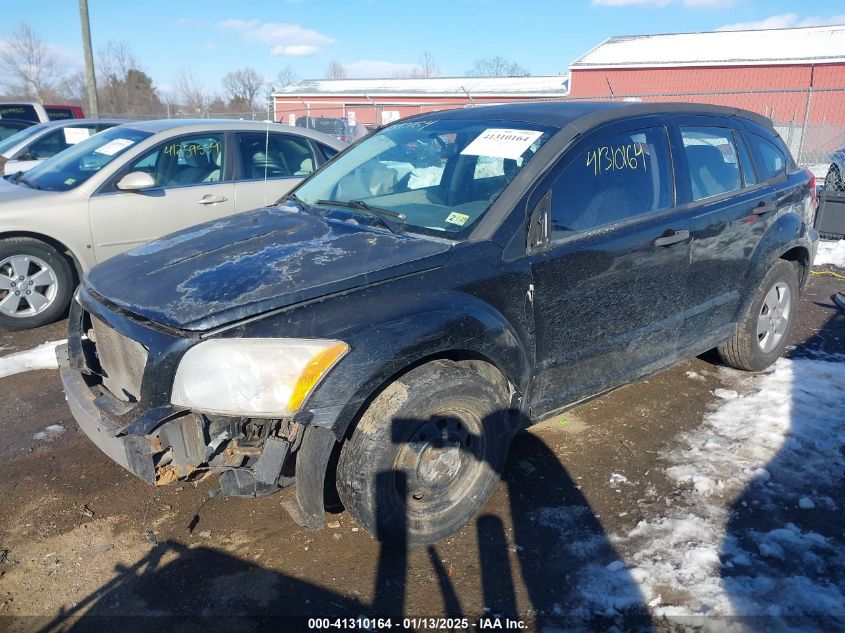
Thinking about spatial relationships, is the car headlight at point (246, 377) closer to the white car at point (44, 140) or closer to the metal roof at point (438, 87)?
the white car at point (44, 140)

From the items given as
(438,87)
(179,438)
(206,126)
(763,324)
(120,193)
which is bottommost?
(763,324)

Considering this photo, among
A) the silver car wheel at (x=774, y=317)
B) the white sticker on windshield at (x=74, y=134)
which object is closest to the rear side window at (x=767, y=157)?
the silver car wheel at (x=774, y=317)

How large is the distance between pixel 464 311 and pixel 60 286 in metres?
4.41

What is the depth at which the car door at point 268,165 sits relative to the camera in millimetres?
6445

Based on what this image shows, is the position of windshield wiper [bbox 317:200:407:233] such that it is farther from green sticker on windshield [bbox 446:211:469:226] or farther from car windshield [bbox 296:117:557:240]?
green sticker on windshield [bbox 446:211:469:226]

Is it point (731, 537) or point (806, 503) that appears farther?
point (806, 503)

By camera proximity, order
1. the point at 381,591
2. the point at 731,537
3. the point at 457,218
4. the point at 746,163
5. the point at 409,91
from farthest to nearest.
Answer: the point at 409,91, the point at 746,163, the point at 457,218, the point at 731,537, the point at 381,591

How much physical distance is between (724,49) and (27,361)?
36252 millimetres

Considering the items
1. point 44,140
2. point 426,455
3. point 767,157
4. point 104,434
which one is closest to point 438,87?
point 44,140

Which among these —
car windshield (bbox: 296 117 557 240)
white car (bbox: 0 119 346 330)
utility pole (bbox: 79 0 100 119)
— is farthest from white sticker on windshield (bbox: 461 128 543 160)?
utility pole (bbox: 79 0 100 119)

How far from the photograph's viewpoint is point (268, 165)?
6.71 metres

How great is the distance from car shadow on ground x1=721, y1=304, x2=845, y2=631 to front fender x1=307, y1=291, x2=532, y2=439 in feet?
4.09

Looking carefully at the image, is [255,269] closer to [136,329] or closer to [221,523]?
[136,329]

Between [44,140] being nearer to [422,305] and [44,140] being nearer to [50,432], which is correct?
[50,432]
